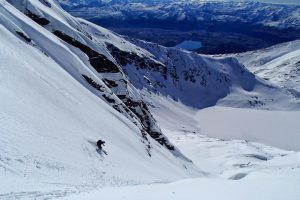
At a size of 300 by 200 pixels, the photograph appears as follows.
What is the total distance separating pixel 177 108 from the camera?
174 m

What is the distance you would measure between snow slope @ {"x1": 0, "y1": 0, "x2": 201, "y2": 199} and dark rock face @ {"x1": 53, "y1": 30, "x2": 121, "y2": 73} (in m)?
10.1

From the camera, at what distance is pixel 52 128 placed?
28828 millimetres

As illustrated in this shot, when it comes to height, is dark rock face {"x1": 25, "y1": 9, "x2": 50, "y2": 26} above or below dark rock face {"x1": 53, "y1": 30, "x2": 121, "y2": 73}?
above

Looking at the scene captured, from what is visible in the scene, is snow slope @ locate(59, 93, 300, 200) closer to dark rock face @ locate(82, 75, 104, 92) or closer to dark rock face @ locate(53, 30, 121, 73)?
dark rock face @ locate(82, 75, 104, 92)

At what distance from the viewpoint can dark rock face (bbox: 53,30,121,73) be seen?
68.1 m

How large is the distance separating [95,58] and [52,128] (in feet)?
141

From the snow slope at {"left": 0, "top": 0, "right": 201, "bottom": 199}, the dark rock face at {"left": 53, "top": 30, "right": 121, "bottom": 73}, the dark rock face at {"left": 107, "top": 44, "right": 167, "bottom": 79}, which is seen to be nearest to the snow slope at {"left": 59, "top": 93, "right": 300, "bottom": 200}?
the snow slope at {"left": 0, "top": 0, "right": 201, "bottom": 199}

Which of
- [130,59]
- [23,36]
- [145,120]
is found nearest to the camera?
[23,36]

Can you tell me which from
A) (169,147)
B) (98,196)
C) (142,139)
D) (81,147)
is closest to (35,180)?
(98,196)

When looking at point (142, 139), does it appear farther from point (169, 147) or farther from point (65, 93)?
point (169, 147)

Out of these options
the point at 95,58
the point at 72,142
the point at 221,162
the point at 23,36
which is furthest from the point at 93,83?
the point at 221,162

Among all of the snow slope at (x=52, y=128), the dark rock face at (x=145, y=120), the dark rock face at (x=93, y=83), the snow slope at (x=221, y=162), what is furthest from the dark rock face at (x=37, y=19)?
the snow slope at (x=221, y=162)

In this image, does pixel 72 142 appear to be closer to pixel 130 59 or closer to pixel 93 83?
pixel 93 83

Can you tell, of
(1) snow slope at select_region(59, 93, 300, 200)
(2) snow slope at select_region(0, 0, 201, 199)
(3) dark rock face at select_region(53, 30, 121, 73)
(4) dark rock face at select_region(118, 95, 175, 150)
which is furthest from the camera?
(4) dark rock face at select_region(118, 95, 175, 150)
